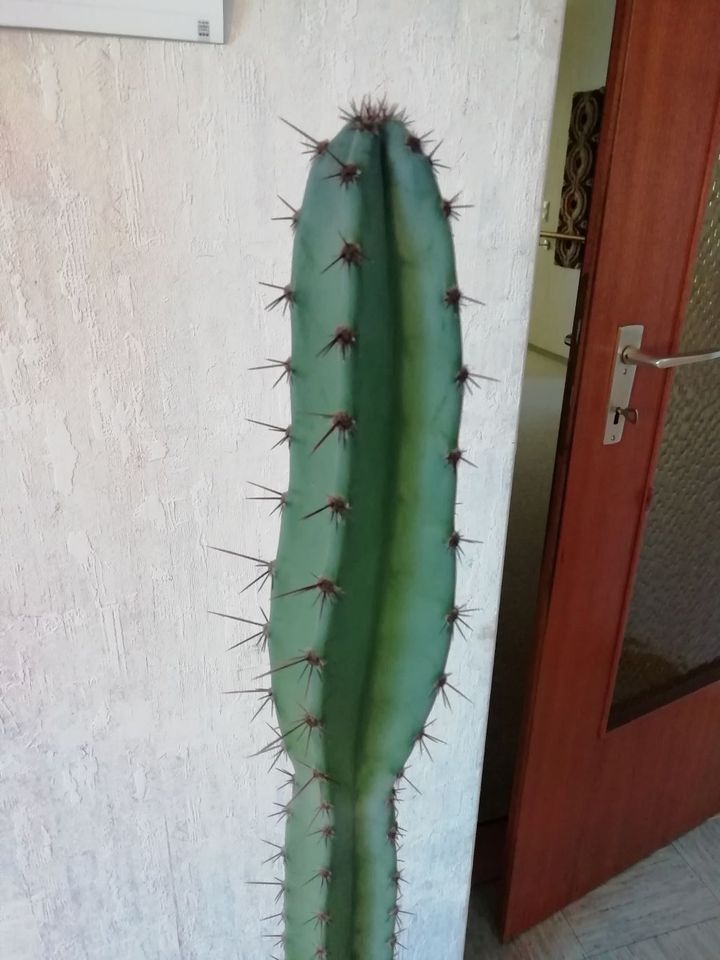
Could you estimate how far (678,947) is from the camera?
1382 mm

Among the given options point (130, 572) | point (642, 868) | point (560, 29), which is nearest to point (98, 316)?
point (130, 572)

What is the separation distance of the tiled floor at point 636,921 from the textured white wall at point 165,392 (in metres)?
0.61

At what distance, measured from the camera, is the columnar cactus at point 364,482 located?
→ 1.75 feet

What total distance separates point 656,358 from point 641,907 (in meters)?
1.09

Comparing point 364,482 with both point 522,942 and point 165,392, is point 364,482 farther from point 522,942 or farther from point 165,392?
point 522,942

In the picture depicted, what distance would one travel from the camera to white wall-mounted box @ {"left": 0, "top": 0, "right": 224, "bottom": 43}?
620mm

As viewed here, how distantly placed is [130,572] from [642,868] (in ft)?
4.20

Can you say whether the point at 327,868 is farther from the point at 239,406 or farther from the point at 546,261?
the point at 546,261

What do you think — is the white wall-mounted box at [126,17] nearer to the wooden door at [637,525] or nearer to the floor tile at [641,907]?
the wooden door at [637,525]

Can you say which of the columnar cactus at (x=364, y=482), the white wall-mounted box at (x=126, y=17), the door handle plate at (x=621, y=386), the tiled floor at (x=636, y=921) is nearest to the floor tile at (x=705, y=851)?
the tiled floor at (x=636, y=921)

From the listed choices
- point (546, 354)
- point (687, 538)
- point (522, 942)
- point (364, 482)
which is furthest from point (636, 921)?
point (546, 354)

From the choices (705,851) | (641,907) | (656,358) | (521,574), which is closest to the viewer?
(656,358)

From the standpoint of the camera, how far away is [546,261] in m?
2.20

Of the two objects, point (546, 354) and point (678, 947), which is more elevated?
point (546, 354)
